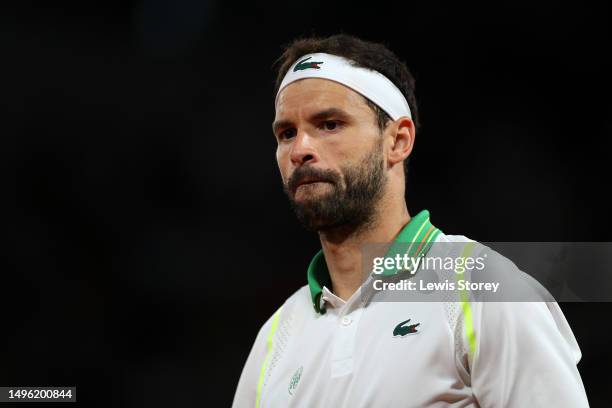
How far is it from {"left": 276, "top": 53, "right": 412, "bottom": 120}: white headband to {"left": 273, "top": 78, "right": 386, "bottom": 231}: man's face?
0.09 ft

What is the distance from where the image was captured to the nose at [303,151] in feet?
6.07

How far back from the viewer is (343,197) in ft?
6.06

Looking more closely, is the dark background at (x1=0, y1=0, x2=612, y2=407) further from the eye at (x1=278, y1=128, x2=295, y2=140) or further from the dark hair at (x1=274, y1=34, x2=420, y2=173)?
the eye at (x1=278, y1=128, x2=295, y2=140)

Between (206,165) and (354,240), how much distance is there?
2.42 m

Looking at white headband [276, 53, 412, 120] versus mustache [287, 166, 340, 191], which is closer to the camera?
mustache [287, 166, 340, 191]

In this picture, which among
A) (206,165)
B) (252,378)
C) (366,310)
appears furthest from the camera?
(206,165)

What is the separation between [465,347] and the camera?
5.08ft

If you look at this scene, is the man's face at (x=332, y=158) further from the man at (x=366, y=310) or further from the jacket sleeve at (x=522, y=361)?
the jacket sleeve at (x=522, y=361)

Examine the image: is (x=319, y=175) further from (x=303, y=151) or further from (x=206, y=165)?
(x=206, y=165)

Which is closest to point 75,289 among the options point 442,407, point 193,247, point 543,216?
point 193,247

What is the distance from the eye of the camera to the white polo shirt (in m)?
1.49

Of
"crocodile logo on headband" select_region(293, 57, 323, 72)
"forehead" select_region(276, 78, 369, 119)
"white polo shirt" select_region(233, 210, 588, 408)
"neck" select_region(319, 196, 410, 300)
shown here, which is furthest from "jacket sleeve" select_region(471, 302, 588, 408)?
"crocodile logo on headband" select_region(293, 57, 323, 72)

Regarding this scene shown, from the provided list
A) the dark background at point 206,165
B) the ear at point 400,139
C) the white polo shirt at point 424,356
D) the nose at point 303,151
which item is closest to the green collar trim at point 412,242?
the white polo shirt at point 424,356

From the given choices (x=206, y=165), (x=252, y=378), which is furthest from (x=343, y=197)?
(x=206, y=165)
